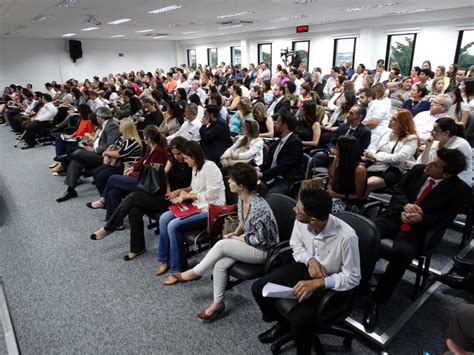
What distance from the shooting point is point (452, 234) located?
3.23 meters

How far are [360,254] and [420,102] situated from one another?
3977mm

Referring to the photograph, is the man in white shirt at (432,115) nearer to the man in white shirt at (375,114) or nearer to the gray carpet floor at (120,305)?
the man in white shirt at (375,114)

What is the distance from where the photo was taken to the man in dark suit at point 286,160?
3.32 meters

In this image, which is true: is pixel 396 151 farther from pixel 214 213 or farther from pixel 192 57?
pixel 192 57

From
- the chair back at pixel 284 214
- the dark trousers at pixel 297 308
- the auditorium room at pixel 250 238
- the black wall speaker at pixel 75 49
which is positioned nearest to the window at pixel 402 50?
the auditorium room at pixel 250 238

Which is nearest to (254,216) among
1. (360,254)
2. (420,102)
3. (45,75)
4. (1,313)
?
(360,254)

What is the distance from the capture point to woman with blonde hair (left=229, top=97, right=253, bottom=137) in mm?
4914

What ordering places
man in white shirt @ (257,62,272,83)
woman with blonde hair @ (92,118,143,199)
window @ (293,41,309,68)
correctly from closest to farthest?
woman with blonde hair @ (92,118,143,199) < man in white shirt @ (257,62,272,83) < window @ (293,41,309,68)

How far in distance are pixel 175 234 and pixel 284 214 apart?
92cm

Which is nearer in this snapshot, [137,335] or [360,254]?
[360,254]

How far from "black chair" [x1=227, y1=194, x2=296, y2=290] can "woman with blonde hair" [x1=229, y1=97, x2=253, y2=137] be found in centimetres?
271

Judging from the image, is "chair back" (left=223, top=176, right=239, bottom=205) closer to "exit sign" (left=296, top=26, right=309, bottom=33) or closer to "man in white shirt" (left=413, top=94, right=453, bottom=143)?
"man in white shirt" (left=413, top=94, right=453, bottom=143)

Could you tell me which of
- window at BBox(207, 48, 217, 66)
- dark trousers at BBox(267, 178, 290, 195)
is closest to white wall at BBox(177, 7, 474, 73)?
A: window at BBox(207, 48, 217, 66)

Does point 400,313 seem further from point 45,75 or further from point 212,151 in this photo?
point 45,75
